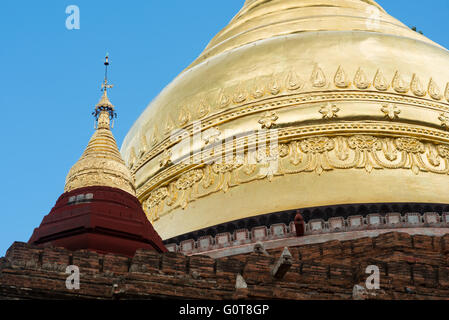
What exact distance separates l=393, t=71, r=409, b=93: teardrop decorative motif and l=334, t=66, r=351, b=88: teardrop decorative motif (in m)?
→ 0.97

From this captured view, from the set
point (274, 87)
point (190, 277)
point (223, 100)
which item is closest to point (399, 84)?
point (274, 87)

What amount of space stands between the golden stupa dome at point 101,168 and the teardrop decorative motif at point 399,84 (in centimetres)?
711

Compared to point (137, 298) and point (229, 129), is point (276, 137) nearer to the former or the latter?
point (229, 129)

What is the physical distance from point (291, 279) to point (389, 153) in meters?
9.23

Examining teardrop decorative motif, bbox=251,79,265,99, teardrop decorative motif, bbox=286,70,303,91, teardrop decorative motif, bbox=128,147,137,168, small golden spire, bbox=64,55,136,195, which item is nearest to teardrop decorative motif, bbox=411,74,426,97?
teardrop decorative motif, bbox=286,70,303,91

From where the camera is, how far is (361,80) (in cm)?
2280

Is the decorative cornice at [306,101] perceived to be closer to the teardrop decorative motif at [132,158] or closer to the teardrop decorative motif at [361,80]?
the teardrop decorative motif at [361,80]

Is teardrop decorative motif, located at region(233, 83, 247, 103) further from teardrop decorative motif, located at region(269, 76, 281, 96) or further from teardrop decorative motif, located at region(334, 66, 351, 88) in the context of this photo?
teardrop decorative motif, located at region(334, 66, 351, 88)

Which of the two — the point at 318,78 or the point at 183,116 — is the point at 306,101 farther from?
the point at 183,116

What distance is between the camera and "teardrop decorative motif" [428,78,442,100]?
74.8 feet

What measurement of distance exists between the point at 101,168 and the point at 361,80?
25.7 ft

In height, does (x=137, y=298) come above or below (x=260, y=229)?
below

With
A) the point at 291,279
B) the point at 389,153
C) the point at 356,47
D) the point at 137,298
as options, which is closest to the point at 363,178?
the point at 389,153
